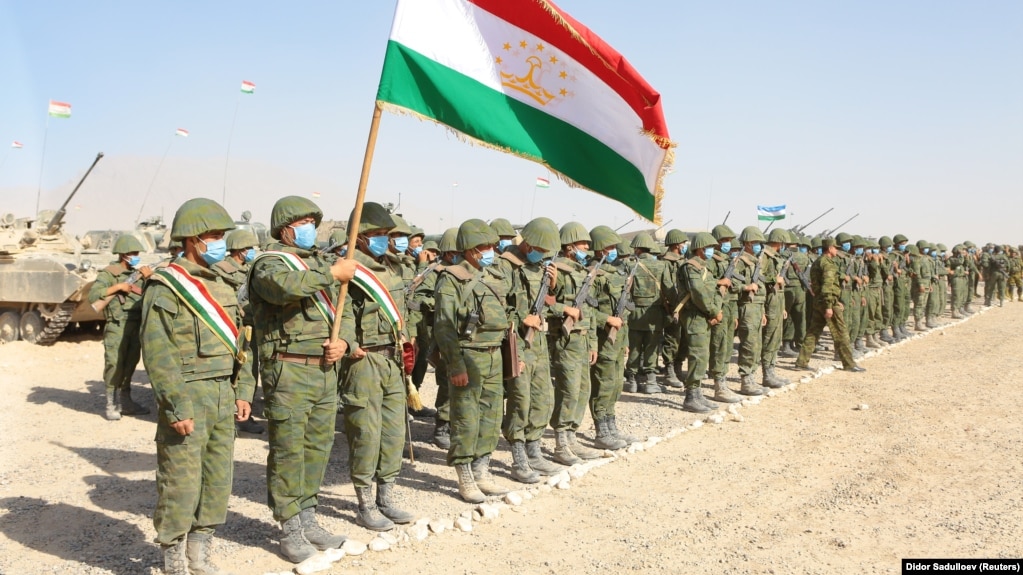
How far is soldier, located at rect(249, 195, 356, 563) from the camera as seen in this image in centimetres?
505

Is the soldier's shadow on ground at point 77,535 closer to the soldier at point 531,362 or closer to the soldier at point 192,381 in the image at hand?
the soldier at point 192,381

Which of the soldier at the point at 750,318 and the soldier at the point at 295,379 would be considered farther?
the soldier at the point at 750,318

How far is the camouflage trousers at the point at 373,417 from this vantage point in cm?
551

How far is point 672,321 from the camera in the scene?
11453mm

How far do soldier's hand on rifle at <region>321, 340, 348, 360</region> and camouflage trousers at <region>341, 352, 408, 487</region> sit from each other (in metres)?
0.48

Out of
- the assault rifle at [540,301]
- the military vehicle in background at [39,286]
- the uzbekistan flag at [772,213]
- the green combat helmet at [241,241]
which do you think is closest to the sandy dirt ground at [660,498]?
the assault rifle at [540,301]

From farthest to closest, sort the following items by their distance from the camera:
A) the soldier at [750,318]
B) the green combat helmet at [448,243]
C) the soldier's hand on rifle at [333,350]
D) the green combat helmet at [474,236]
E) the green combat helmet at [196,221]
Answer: the soldier at [750,318], the green combat helmet at [448,243], the green combat helmet at [474,236], the soldier's hand on rifle at [333,350], the green combat helmet at [196,221]

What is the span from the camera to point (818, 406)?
10.1m

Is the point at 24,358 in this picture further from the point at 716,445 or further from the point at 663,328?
the point at 716,445

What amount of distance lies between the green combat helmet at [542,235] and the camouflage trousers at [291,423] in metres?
2.59

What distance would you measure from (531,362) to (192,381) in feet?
10.1

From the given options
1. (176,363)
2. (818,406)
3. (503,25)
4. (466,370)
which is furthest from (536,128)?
(818,406)

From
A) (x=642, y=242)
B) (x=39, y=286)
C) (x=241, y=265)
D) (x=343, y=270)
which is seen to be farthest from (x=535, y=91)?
(x=39, y=286)

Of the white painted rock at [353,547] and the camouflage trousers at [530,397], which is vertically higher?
the camouflage trousers at [530,397]
